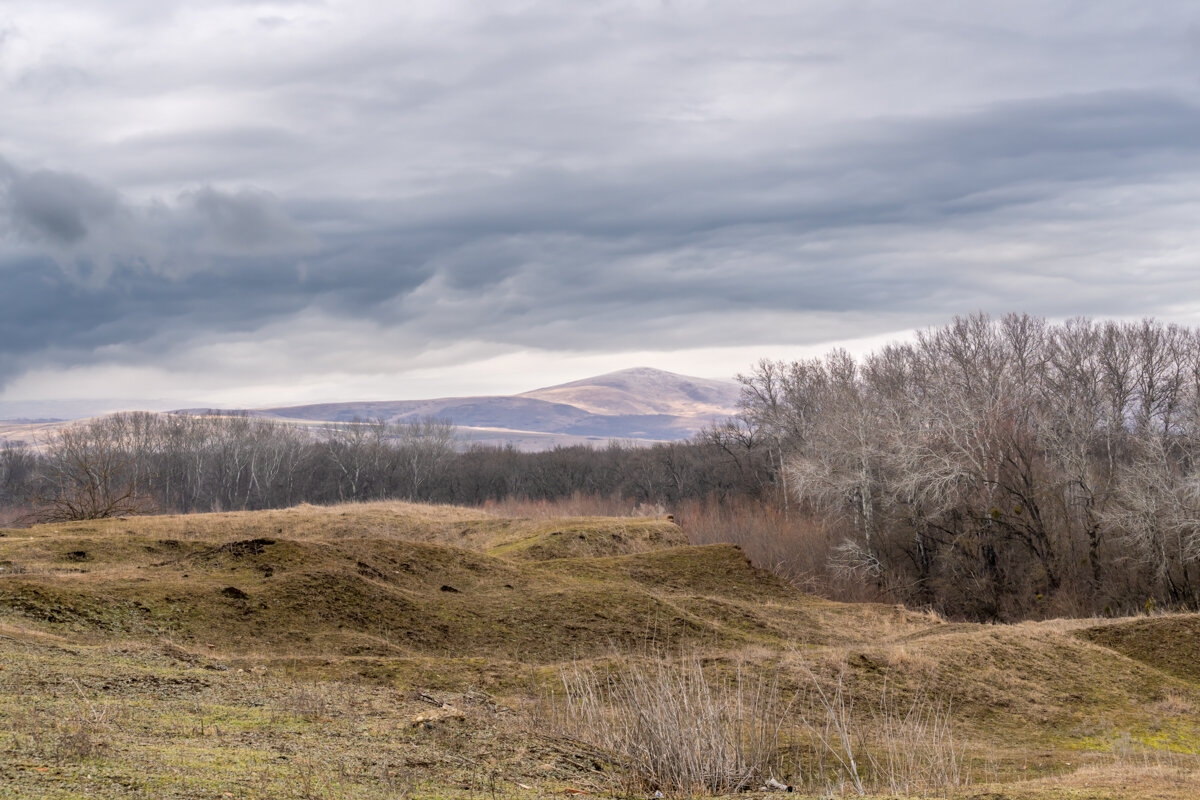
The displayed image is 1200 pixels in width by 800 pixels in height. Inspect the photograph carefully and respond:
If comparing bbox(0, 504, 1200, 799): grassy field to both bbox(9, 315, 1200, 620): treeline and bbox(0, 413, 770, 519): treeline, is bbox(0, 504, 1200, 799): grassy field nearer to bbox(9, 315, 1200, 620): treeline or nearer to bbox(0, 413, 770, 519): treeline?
bbox(9, 315, 1200, 620): treeline

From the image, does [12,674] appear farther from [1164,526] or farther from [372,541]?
[1164,526]

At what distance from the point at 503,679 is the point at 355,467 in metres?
95.3

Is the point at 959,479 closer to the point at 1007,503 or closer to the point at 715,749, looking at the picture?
the point at 1007,503

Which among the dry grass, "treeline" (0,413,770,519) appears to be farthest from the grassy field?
"treeline" (0,413,770,519)

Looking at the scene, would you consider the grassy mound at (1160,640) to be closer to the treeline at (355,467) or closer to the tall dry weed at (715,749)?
the tall dry weed at (715,749)

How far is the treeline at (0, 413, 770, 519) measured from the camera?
87.0m

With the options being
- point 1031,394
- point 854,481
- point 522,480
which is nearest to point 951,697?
point 854,481

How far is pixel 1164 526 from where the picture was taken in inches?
1351

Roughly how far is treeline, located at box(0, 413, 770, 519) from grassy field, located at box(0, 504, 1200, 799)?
194 ft

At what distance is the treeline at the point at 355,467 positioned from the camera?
Answer: 87000mm

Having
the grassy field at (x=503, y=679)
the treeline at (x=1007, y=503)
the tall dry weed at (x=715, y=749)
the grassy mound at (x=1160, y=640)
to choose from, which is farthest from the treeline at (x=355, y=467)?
the tall dry weed at (x=715, y=749)

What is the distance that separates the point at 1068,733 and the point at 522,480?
3595 inches

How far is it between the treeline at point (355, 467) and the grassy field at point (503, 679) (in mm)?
59217

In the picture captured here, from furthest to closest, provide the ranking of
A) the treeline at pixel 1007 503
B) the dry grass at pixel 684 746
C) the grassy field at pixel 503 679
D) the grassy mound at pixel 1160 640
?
the treeline at pixel 1007 503 → the grassy mound at pixel 1160 640 → the dry grass at pixel 684 746 → the grassy field at pixel 503 679
